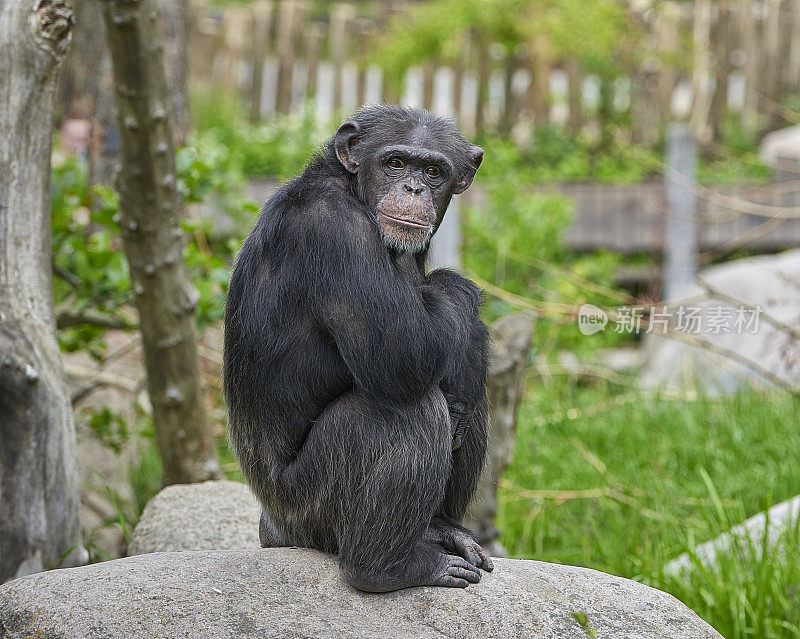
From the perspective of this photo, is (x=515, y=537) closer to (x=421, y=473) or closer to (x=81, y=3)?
(x=421, y=473)

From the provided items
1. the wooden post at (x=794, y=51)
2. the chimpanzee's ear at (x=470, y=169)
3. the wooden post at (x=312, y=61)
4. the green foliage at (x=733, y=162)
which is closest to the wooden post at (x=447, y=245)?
the green foliage at (x=733, y=162)

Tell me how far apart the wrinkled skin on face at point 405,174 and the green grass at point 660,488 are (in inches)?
81.5

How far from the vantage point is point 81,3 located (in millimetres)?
6742

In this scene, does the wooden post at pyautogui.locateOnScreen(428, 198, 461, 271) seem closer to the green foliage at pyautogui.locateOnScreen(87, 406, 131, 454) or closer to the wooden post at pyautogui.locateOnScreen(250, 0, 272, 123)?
the green foliage at pyautogui.locateOnScreen(87, 406, 131, 454)

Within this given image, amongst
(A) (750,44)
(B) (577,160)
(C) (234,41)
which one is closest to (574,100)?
(B) (577,160)

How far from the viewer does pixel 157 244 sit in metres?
4.36

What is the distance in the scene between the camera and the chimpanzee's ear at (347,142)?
3.18 metres

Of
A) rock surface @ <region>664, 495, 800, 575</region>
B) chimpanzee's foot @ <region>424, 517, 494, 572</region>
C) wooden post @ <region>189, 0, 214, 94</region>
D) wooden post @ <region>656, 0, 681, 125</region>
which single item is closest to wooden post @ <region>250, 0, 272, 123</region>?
wooden post @ <region>189, 0, 214, 94</region>

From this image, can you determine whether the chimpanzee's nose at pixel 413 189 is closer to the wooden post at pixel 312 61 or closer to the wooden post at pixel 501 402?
the wooden post at pixel 501 402

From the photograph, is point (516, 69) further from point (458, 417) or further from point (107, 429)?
point (458, 417)

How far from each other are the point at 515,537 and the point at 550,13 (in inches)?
311

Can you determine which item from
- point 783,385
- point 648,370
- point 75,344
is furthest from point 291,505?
point 648,370

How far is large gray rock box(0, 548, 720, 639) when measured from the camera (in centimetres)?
265

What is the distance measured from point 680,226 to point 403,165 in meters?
6.15
